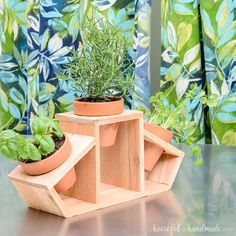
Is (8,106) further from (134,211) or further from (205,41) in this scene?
(134,211)

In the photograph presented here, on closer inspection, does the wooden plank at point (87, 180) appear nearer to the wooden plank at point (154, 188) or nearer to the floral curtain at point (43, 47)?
the wooden plank at point (154, 188)

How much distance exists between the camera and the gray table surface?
2.66 feet

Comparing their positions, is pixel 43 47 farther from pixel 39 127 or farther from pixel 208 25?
pixel 39 127

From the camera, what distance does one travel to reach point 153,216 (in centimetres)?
87

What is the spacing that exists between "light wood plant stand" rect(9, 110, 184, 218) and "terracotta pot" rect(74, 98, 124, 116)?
1 cm

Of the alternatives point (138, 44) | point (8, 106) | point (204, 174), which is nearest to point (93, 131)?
point (204, 174)

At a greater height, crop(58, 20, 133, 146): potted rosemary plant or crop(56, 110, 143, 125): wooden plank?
crop(58, 20, 133, 146): potted rosemary plant

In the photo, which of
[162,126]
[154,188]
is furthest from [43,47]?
[154,188]

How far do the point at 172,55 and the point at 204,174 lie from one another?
488 millimetres

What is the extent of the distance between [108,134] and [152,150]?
0.13m

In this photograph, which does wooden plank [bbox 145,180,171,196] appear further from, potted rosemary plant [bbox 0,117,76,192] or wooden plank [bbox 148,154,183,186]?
potted rosemary plant [bbox 0,117,76,192]

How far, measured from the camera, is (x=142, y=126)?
3.24 feet

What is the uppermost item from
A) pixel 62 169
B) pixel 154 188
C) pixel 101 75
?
pixel 101 75

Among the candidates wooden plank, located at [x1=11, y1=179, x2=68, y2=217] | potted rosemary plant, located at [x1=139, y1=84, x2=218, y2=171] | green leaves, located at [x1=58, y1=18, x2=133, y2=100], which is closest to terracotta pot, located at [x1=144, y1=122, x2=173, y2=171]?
potted rosemary plant, located at [x1=139, y1=84, x2=218, y2=171]
